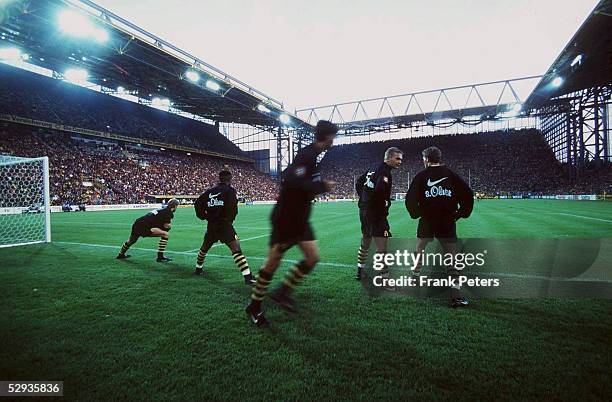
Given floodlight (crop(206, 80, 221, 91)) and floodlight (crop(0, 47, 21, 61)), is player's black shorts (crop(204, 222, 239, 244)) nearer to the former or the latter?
floodlight (crop(206, 80, 221, 91))

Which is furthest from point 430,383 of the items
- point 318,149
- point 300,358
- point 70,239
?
point 70,239

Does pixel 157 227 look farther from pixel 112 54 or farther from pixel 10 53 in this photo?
pixel 10 53

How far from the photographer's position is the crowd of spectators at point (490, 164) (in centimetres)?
4422

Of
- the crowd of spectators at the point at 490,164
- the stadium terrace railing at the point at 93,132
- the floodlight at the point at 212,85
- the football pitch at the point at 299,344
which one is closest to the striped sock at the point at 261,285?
the football pitch at the point at 299,344

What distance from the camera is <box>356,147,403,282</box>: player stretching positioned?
481 centimetres

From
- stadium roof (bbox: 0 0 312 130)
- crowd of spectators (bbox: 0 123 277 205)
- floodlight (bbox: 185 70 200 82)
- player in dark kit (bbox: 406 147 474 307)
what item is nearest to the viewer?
player in dark kit (bbox: 406 147 474 307)

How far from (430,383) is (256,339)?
1.58 metres

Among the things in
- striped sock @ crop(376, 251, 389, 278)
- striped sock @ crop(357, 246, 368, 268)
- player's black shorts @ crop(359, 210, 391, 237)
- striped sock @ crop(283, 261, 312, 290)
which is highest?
player's black shorts @ crop(359, 210, 391, 237)

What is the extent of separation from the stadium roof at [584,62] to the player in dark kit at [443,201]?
88.0 ft

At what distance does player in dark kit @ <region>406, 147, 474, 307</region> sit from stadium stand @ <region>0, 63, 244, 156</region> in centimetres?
4163

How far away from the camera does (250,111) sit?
1726 inches

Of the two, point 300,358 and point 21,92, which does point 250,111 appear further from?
point 300,358

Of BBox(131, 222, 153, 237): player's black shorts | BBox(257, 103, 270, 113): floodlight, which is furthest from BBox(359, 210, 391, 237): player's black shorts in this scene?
BBox(257, 103, 270, 113): floodlight

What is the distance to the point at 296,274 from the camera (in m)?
3.40
